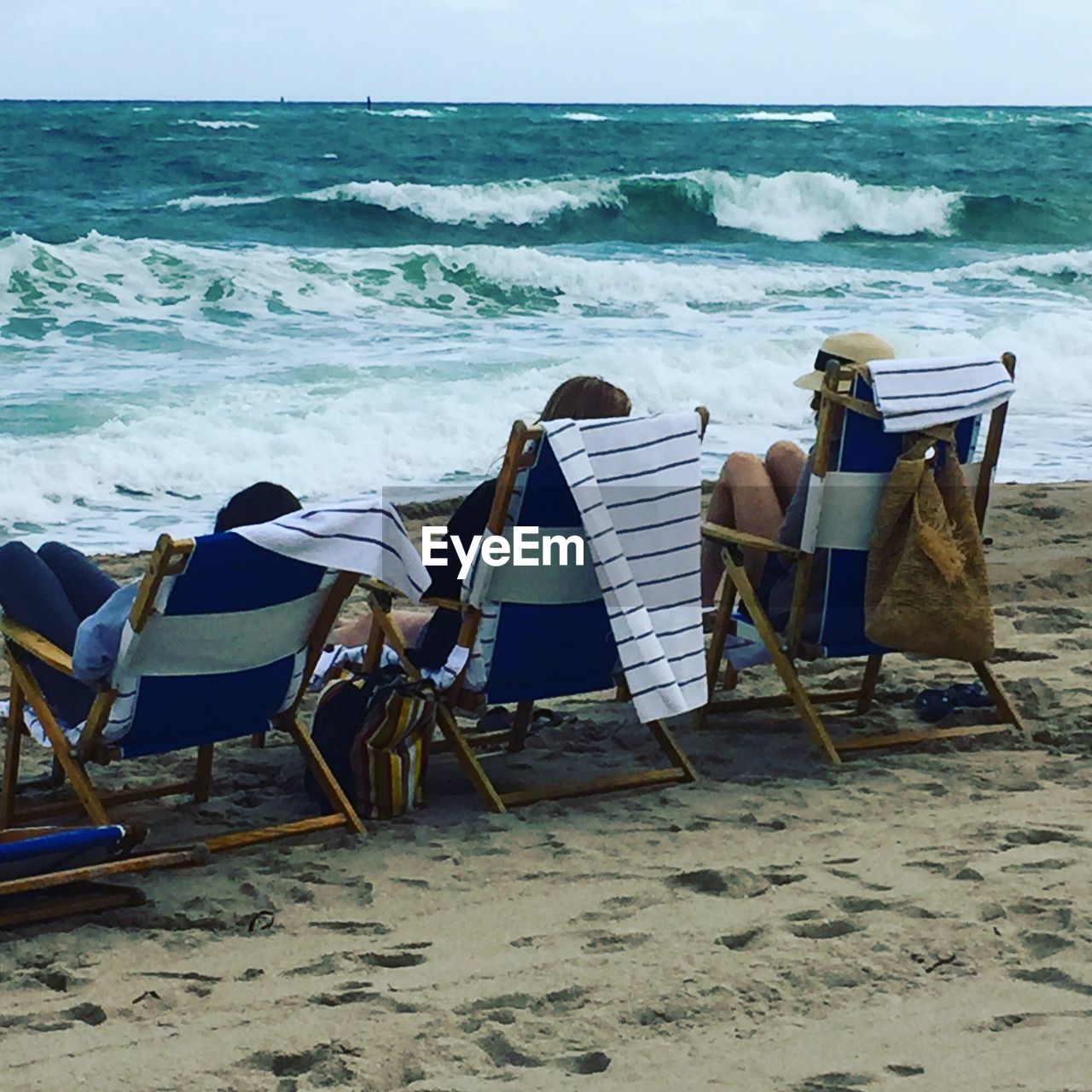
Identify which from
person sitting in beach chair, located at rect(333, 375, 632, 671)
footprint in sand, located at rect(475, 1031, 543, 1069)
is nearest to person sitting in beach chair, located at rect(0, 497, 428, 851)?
person sitting in beach chair, located at rect(333, 375, 632, 671)

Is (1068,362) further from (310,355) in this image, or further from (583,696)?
(583,696)

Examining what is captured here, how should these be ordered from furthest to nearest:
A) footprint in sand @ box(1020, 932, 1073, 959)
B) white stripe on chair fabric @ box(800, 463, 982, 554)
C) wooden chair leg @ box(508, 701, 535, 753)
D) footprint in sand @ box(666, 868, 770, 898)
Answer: wooden chair leg @ box(508, 701, 535, 753), white stripe on chair fabric @ box(800, 463, 982, 554), footprint in sand @ box(666, 868, 770, 898), footprint in sand @ box(1020, 932, 1073, 959)

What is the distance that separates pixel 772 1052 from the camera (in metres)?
2.48

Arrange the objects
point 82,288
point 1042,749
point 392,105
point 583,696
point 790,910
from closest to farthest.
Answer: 1. point 790,910
2. point 1042,749
3. point 583,696
4. point 82,288
5. point 392,105

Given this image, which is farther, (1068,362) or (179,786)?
(1068,362)

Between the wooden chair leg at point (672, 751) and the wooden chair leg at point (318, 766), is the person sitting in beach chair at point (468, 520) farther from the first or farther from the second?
the wooden chair leg at point (672, 751)

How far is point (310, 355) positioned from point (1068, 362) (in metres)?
5.44

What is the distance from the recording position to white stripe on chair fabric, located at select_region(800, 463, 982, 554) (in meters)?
4.05

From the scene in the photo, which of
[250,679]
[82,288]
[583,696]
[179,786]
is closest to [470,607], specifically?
[250,679]

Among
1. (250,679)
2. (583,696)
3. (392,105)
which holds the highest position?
(392,105)

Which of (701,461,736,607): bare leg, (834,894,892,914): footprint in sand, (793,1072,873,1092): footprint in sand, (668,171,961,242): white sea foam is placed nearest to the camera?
(793,1072,873,1092): footprint in sand

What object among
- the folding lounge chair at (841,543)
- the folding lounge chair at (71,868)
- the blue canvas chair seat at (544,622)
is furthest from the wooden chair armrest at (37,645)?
the folding lounge chair at (841,543)

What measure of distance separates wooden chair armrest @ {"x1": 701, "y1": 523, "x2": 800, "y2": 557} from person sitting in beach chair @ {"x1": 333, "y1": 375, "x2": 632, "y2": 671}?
0.48 metres

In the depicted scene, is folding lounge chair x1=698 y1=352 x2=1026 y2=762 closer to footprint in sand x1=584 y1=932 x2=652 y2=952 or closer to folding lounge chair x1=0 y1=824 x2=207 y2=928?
footprint in sand x1=584 y1=932 x2=652 y2=952
